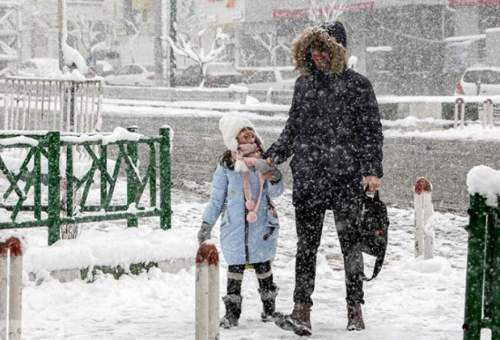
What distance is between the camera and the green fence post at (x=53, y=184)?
7977 mm

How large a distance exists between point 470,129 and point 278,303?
1964 centimetres

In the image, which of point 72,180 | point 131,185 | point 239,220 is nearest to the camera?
point 239,220

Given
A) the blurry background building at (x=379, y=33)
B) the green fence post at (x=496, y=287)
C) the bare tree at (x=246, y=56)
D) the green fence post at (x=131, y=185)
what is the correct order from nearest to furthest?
the green fence post at (x=496, y=287), the green fence post at (x=131, y=185), the blurry background building at (x=379, y=33), the bare tree at (x=246, y=56)

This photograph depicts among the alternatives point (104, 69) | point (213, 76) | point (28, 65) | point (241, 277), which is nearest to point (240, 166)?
point (241, 277)

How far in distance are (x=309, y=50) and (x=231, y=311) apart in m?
1.82

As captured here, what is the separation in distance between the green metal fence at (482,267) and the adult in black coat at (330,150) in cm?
157

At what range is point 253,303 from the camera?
25.0 feet

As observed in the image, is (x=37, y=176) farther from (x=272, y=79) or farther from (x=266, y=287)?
(x=272, y=79)

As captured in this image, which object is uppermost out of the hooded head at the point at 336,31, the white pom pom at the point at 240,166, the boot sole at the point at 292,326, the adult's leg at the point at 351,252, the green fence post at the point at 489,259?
the hooded head at the point at 336,31

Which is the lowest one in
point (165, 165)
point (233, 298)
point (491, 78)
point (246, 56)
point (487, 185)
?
point (233, 298)

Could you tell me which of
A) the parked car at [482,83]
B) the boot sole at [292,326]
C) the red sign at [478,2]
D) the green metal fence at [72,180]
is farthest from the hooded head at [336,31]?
the red sign at [478,2]

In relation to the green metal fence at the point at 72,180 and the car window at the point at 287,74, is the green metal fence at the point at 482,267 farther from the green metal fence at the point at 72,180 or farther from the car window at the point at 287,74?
the car window at the point at 287,74

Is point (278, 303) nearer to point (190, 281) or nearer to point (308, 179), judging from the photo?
point (190, 281)

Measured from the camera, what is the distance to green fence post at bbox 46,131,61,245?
7977mm
